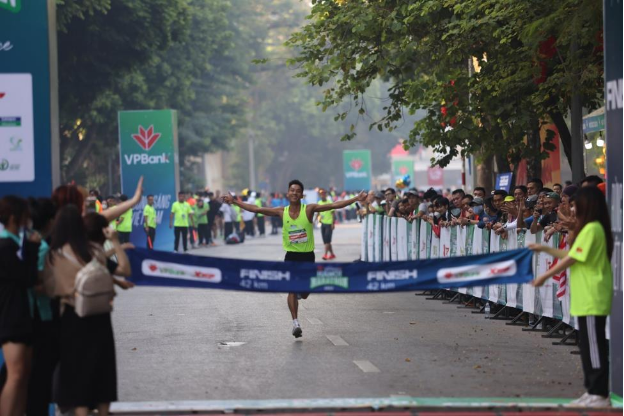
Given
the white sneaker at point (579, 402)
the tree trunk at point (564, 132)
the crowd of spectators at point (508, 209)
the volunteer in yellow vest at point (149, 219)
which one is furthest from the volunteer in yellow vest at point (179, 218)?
the white sneaker at point (579, 402)

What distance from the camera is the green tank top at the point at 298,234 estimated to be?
14.9 metres

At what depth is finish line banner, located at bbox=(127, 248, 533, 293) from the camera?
10273 millimetres

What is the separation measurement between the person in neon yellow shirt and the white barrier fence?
462 cm

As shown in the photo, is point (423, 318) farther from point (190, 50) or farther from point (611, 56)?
point (190, 50)

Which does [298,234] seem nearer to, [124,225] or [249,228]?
[124,225]

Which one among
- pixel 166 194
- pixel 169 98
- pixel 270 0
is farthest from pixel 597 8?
pixel 270 0

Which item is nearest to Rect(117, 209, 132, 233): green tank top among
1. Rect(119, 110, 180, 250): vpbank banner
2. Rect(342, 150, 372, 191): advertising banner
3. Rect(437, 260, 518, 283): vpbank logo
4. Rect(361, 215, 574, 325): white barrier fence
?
Rect(119, 110, 180, 250): vpbank banner

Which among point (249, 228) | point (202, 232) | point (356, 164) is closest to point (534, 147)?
point (202, 232)

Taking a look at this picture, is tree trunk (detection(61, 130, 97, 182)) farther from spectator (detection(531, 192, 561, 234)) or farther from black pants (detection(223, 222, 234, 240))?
spectator (detection(531, 192, 561, 234))

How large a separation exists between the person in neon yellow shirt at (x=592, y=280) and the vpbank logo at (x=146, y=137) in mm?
28445

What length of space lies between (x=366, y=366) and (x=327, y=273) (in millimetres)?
1969

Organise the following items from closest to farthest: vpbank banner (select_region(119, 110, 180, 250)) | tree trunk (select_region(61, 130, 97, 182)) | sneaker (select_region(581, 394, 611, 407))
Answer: sneaker (select_region(581, 394, 611, 407)) → vpbank banner (select_region(119, 110, 180, 250)) → tree trunk (select_region(61, 130, 97, 182))

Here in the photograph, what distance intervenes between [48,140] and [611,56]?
4.53 m

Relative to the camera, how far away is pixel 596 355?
957 centimetres
